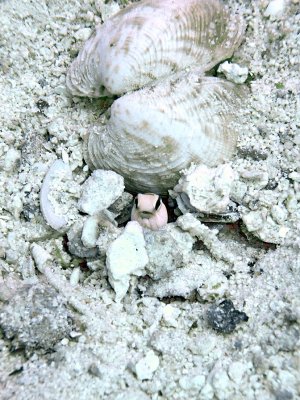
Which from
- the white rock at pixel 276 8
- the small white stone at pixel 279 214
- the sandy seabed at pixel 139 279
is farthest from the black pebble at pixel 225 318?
the white rock at pixel 276 8

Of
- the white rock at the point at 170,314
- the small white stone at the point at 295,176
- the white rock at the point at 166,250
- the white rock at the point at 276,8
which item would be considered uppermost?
the white rock at the point at 276,8

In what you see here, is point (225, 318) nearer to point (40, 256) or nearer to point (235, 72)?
point (40, 256)

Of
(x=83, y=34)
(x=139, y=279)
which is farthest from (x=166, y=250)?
(x=83, y=34)

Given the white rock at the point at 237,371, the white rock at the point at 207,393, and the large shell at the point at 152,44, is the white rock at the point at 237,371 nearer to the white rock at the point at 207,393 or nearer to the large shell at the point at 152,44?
the white rock at the point at 207,393

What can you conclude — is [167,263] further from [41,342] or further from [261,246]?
[41,342]

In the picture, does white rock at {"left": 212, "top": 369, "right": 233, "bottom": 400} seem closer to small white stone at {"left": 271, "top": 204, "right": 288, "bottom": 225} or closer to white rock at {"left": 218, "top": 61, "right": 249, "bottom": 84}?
small white stone at {"left": 271, "top": 204, "right": 288, "bottom": 225}

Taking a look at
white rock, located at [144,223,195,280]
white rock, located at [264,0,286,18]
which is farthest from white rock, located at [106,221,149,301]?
white rock, located at [264,0,286,18]

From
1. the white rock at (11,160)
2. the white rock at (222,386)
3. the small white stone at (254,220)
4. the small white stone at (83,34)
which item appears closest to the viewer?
the white rock at (222,386)
